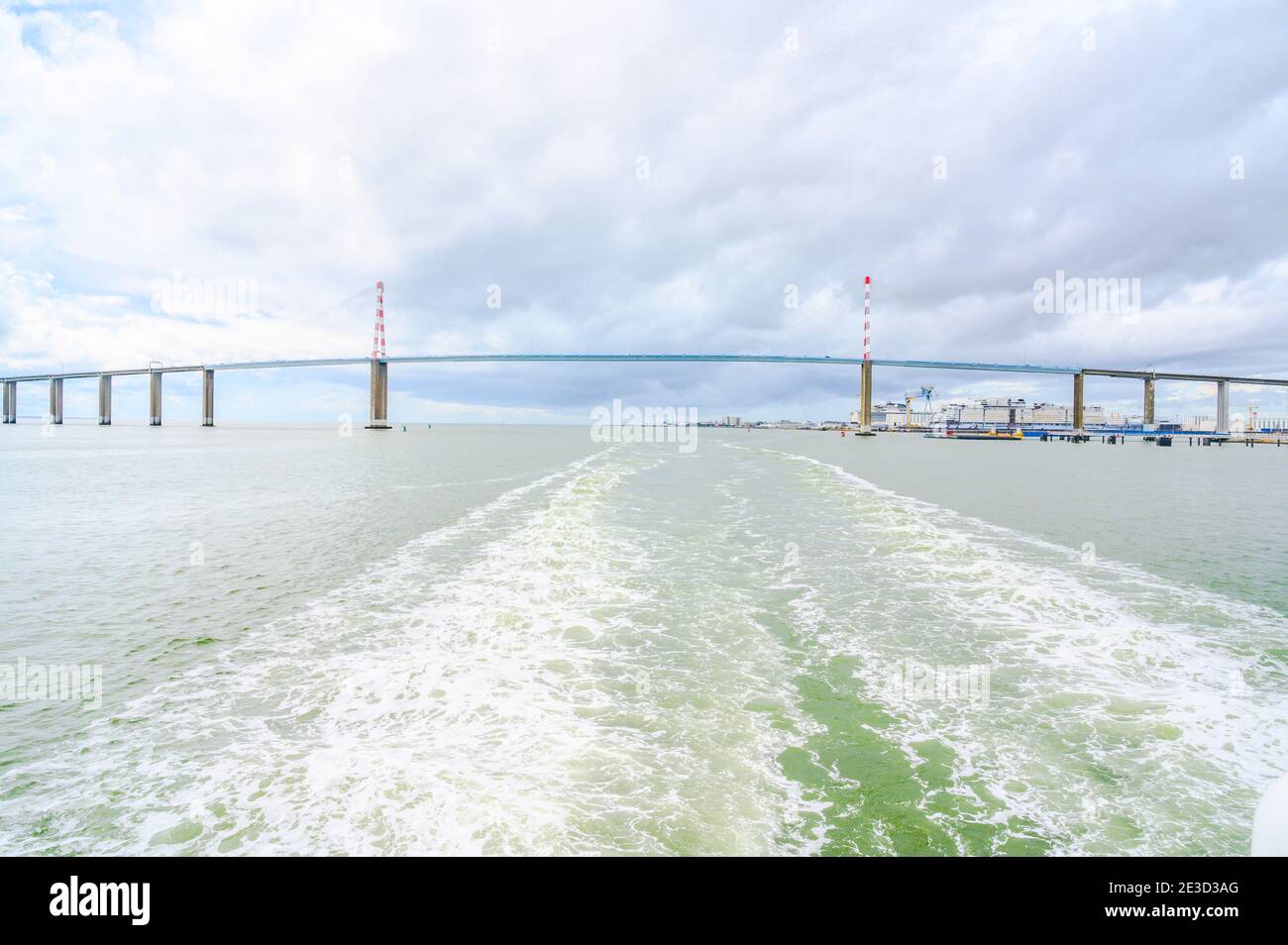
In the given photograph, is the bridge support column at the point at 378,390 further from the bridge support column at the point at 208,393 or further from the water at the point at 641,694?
the water at the point at 641,694

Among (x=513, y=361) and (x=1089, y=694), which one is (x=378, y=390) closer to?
(x=513, y=361)

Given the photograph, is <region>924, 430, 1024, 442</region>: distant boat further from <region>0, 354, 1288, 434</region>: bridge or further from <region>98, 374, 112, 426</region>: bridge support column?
<region>98, 374, 112, 426</region>: bridge support column

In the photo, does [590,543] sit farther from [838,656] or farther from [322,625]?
[838,656]

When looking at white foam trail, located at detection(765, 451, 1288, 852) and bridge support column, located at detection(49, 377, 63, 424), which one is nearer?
white foam trail, located at detection(765, 451, 1288, 852)

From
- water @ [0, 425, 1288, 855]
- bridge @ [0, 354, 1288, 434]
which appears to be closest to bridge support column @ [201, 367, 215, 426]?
bridge @ [0, 354, 1288, 434]

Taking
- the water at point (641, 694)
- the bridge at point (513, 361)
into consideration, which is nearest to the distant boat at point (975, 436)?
the bridge at point (513, 361)

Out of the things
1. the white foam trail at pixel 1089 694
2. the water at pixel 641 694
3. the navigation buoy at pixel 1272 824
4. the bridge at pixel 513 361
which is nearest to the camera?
the navigation buoy at pixel 1272 824
